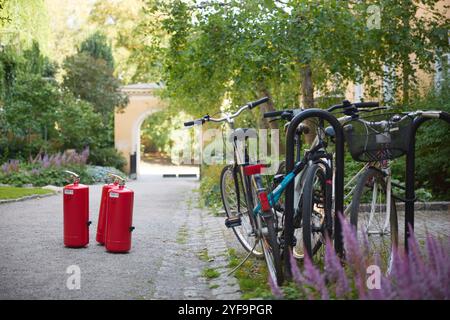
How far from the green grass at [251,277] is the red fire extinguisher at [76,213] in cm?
148

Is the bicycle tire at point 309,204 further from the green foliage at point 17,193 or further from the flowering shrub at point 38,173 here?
the flowering shrub at point 38,173

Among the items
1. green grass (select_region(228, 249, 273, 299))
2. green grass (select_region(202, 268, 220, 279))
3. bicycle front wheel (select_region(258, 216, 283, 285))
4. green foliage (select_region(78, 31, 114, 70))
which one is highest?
green foliage (select_region(78, 31, 114, 70))

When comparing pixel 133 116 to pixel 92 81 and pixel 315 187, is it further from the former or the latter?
pixel 315 187

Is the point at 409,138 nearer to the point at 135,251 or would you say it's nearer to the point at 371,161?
the point at 371,161

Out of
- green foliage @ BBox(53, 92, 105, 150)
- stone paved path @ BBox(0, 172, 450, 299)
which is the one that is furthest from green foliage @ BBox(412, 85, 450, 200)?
green foliage @ BBox(53, 92, 105, 150)

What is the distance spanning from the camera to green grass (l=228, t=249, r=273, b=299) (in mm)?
4012

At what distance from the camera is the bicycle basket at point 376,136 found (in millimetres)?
4172

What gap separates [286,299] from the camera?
3.50 m

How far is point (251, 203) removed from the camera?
4.83 meters

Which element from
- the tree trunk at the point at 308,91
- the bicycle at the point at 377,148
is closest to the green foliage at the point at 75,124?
the tree trunk at the point at 308,91

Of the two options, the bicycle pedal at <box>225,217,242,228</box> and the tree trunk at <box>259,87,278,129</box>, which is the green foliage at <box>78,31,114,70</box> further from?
the bicycle pedal at <box>225,217,242,228</box>

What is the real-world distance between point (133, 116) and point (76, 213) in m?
26.5
